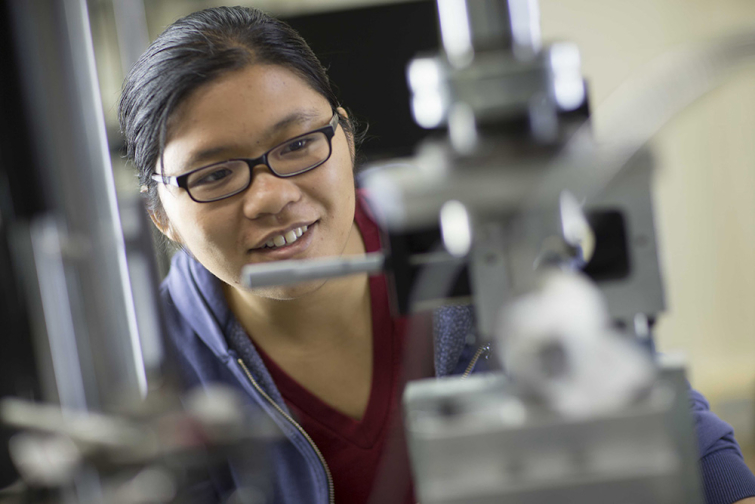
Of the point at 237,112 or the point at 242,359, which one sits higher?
the point at 237,112

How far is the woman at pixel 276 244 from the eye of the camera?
2.81ft

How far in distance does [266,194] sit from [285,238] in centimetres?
7

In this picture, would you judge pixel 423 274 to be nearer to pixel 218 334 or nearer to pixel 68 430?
pixel 68 430

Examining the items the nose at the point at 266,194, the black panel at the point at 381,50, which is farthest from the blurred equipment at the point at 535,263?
the black panel at the point at 381,50

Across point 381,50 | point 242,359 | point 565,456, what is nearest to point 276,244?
point 242,359

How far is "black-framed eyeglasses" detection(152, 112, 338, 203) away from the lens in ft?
2.82

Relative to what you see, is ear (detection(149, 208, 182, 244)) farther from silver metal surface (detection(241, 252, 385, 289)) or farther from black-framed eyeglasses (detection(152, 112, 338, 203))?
silver metal surface (detection(241, 252, 385, 289))

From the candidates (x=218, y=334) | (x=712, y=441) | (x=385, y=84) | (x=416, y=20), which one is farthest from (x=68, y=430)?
(x=416, y=20)

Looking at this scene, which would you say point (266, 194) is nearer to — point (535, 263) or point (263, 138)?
Result: point (263, 138)

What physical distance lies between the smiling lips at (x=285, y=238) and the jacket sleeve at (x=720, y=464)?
50cm

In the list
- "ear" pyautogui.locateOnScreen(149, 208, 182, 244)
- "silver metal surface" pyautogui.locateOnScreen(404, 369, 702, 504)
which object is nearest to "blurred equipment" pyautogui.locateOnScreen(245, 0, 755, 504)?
"silver metal surface" pyautogui.locateOnScreen(404, 369, 702, 504)

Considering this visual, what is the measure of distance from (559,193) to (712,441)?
1.57 feet

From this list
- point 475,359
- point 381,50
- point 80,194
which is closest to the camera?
point 80,194

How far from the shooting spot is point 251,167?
2.82 feet
